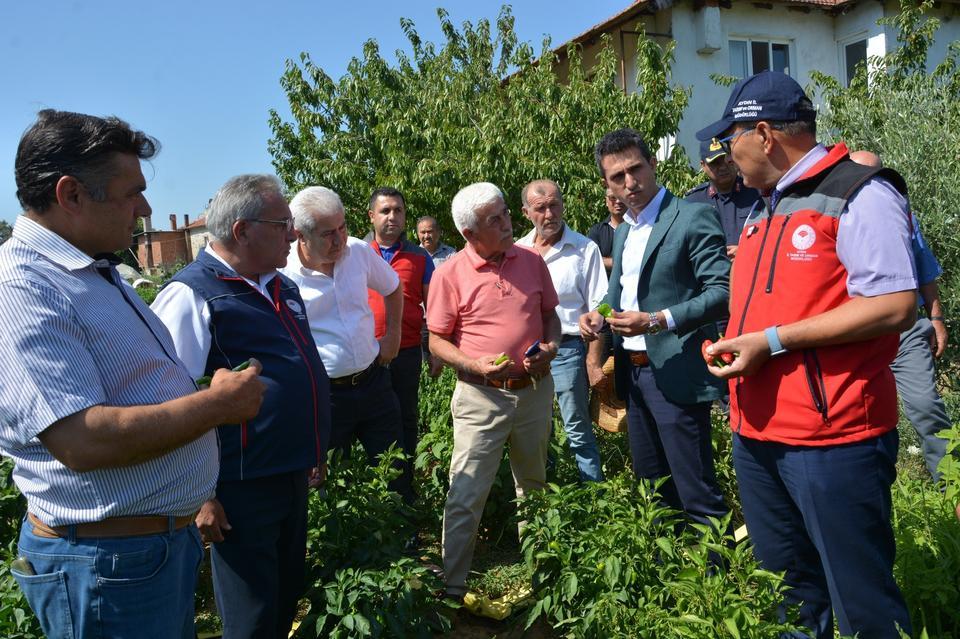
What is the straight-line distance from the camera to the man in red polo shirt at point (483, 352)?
3.89 m

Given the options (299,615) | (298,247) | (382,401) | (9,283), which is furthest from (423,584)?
(9,283)

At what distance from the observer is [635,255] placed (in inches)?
148

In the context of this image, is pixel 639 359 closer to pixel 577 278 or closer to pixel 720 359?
pixel 720 359

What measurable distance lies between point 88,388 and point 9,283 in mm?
321

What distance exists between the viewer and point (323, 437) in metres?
3.04

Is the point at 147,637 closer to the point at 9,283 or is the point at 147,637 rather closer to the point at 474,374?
the point at 9,283

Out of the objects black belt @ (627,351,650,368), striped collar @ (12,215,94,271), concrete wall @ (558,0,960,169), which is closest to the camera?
striped collar @ (12,215,94,271)

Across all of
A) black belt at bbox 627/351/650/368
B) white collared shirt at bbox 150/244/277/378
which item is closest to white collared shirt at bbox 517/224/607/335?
black belt at bbox 627/351/650/368

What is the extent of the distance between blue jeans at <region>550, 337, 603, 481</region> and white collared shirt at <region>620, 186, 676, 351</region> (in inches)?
49.2

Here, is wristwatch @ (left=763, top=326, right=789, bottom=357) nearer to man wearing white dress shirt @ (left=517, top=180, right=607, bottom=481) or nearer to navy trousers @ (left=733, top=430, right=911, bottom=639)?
navy trousers @ (left=733, top=430, right=911, bottom=639)

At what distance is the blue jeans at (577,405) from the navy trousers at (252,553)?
246 centimetres

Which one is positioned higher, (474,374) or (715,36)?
(715,36)

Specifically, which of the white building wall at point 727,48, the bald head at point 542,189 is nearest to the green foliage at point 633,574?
the bald head at point 542,189

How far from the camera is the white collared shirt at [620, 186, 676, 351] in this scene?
3.70 meters
